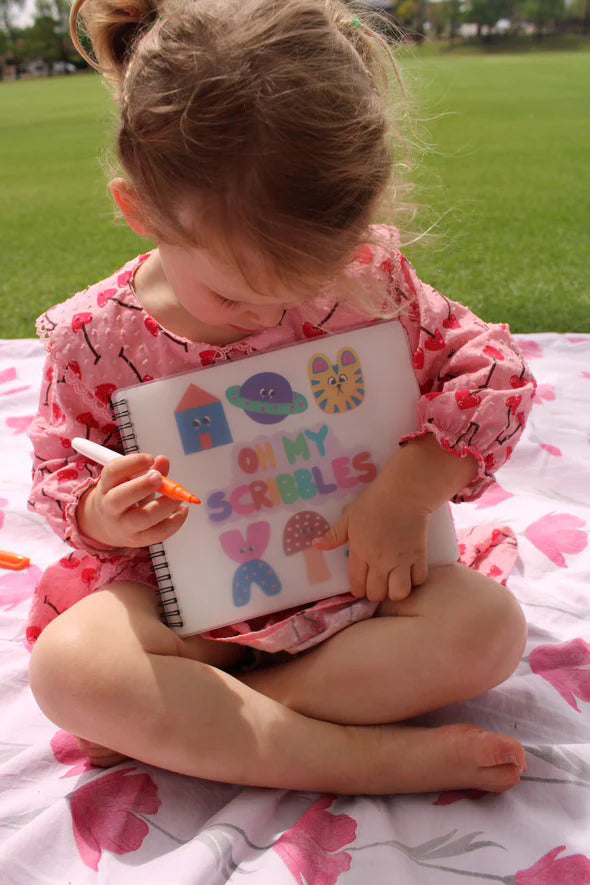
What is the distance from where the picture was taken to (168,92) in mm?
589

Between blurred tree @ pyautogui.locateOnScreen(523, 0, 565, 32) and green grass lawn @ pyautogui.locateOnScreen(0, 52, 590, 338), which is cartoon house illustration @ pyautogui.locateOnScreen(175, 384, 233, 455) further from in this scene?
blurred tree @ pyautogui.locateOnScreen(523, 0, 565, 32)

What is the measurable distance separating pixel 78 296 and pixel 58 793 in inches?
16.5

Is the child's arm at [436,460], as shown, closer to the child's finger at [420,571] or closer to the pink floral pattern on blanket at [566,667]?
the child's finger at [420,571]

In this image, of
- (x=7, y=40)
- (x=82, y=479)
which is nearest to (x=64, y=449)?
(x=82, y=479)

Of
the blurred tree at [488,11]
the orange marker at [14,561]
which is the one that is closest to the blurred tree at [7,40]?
the blurred tree at [488,11]

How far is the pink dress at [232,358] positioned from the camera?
73cm

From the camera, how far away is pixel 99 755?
0.69 meters

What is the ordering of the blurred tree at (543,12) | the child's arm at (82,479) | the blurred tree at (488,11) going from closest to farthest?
1. the child's arm at (82,479)
2. the blurred tree at (543,12)
3. the blurred tree at (488,11)

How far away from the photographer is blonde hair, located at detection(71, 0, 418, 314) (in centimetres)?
57

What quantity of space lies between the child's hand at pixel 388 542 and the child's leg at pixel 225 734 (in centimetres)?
11

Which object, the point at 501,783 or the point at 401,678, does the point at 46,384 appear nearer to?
the point at 401,678

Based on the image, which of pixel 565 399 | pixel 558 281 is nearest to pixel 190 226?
pixel 565 399

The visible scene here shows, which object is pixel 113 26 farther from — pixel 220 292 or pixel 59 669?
pixel 59 669

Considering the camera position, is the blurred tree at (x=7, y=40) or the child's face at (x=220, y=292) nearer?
the child's face at (x=220, y=292)
